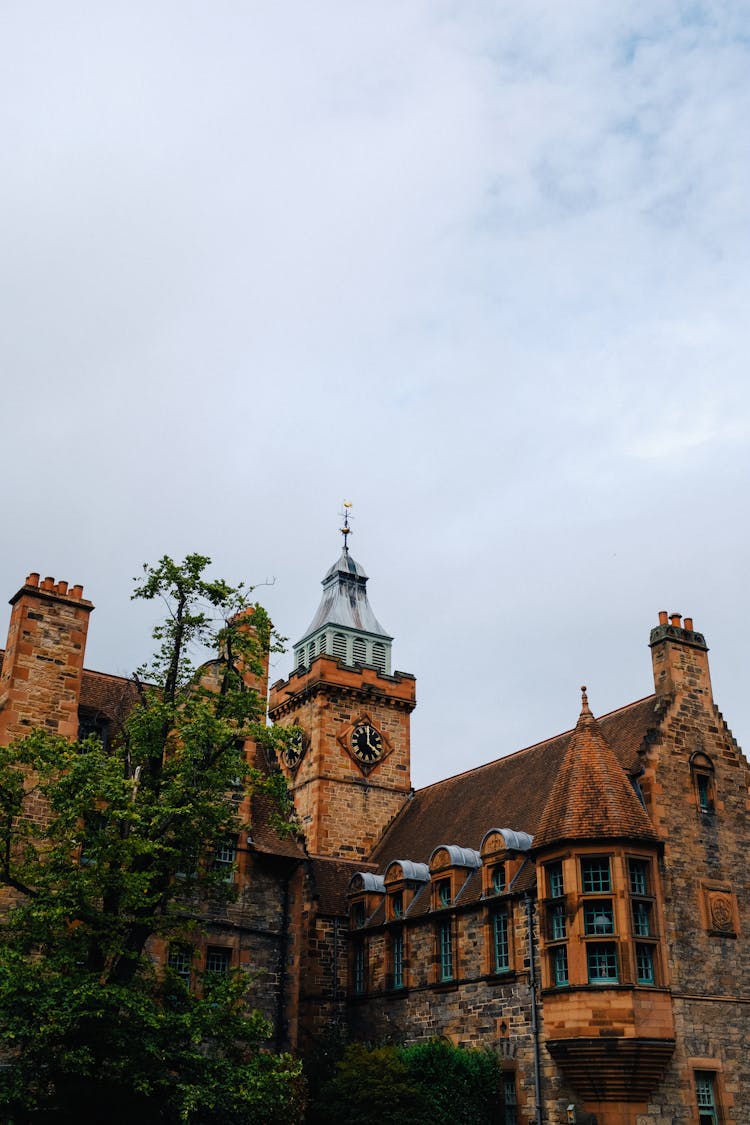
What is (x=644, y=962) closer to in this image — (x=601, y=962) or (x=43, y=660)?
(x=601, y=962)

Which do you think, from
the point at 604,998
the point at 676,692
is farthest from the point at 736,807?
the point at 604,998

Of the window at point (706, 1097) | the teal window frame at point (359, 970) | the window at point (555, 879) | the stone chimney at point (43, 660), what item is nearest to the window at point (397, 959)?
the teal window frame at point (359, 970)

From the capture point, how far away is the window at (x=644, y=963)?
27.7 meters

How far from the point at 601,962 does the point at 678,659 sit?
9.67 meters

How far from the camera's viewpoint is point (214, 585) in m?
24.9

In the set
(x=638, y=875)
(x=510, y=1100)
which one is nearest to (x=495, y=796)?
(x=638, y=875)

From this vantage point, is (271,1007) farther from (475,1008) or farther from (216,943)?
(475,1008)

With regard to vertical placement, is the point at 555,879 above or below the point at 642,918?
above

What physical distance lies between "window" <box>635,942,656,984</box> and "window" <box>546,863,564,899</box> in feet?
7.80

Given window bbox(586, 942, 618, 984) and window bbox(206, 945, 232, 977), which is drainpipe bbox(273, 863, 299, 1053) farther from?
window bbox(586, 942, 618, 984)

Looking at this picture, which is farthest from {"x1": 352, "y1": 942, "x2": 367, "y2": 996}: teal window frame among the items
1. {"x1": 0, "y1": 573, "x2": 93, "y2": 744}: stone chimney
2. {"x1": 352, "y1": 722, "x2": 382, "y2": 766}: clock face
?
{"x1": 0, "y1": 573, "x2": 93, "y2": 744}: stone chimney

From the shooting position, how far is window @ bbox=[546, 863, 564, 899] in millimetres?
29078

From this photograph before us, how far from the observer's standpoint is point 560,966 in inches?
1119

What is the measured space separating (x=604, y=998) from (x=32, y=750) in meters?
15.1
